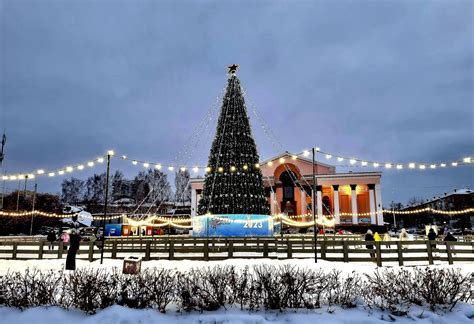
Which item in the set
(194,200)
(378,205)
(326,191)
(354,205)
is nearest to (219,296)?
(354,205)

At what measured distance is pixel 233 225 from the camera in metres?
28.3

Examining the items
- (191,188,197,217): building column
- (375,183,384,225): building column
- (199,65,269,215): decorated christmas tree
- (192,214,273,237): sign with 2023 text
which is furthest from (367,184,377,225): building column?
(192,214,273,237): sign with 2023 text

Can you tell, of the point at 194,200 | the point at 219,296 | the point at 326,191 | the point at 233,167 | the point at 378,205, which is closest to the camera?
the point at 219,296

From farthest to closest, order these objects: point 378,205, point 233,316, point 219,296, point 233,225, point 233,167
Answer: point 378,205 → point 233,167 → point 233,225 → point 219,296 → point 233,316

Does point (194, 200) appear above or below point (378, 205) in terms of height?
above

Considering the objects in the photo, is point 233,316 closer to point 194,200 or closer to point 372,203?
point 372,203

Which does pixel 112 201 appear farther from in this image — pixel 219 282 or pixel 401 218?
pixel 401 218

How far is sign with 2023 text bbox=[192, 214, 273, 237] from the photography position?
2820 cm

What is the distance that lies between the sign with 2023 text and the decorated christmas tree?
559 mm

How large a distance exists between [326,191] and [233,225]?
125ft

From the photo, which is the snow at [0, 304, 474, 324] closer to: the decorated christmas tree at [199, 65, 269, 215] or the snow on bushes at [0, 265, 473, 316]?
the snow on bushes at [0, 265, 473, 316]

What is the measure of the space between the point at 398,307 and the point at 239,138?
2307cm

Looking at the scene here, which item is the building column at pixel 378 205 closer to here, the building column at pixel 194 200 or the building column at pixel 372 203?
the building column at pixel 372 203

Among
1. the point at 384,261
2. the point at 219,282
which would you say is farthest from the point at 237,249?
the point at 219,282
